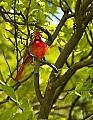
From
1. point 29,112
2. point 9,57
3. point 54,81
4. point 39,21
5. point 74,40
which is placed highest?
point 9,57

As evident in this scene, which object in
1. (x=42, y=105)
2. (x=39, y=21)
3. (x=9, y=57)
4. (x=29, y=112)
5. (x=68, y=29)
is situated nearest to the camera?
(x=29, y=112)

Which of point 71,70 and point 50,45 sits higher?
point 50,45

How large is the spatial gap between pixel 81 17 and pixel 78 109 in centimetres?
178

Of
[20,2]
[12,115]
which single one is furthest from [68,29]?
[12,115]

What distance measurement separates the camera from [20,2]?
8.82 feet

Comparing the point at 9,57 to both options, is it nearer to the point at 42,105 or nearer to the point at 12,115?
the point at 42,105

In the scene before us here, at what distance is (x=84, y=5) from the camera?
2318 mm

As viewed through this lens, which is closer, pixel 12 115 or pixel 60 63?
pixel 12 115

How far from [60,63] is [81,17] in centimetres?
40

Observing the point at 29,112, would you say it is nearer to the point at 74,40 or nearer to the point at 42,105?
the point at 42,105

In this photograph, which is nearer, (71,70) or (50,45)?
(71,70)

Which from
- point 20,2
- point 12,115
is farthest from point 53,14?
point 12,115

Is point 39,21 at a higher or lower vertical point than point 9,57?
lower

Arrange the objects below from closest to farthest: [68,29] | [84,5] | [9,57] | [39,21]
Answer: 1. [84,5]
2. [39,21]
3. [68,29]
4. [9,57]
